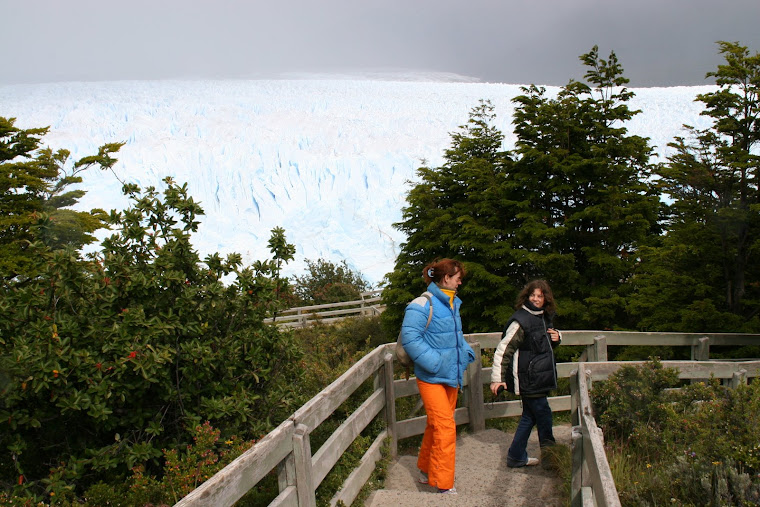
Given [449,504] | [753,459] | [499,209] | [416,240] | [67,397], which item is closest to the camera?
[753,459]

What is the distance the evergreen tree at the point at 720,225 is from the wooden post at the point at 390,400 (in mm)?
5826

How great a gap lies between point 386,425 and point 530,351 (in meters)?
1.29

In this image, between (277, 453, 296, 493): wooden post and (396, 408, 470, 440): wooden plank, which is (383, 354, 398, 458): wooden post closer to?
(396, 408, 470, 440): wooden plank

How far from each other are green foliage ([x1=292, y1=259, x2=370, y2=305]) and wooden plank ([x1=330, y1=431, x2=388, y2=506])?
18.7 m

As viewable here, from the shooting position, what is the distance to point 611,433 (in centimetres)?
438

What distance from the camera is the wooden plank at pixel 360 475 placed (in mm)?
3609

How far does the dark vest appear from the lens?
440 cm

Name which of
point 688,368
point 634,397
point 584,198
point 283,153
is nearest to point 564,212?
point 584,198

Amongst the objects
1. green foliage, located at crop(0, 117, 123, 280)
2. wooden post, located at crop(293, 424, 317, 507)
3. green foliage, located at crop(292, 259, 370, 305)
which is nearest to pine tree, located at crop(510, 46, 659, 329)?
wooden post, located at crop(293, 424, 317, 507)

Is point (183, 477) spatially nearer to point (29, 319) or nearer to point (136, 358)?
point (136, 358)

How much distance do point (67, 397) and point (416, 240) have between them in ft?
39.6

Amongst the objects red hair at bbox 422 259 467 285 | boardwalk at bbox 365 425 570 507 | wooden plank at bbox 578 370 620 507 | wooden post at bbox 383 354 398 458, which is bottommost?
boardwalk at bbox 365 425 570 507

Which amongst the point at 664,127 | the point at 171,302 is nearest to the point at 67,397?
the point at 171,302

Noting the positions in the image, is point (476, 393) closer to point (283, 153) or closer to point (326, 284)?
point (326, 284)
